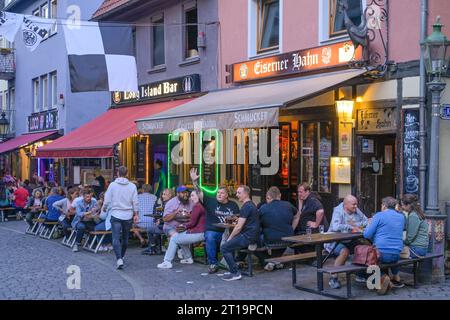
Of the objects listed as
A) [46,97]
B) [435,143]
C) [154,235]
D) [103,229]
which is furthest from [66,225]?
[46,97]

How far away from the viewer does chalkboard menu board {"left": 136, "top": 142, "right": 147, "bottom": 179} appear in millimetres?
17984

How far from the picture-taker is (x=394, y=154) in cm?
1080

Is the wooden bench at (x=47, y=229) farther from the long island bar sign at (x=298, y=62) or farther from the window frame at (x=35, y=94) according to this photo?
the window frame at (x=35, y=94)

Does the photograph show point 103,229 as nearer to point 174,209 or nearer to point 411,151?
point 174,209

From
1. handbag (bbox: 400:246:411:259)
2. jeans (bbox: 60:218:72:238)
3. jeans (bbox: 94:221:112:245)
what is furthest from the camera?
jeans (bbox: 60:218:72:238)

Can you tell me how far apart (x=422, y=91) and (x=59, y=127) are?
53.2 feet

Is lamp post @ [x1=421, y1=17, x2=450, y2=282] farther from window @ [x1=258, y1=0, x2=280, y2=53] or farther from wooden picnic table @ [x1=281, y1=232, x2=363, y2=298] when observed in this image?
window @ [x1=258, y1=0, x2=280, y2=53]

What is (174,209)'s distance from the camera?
11.0m

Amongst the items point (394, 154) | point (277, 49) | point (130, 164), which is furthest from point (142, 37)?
point (394, 154)

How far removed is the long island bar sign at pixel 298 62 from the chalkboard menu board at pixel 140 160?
5356mm

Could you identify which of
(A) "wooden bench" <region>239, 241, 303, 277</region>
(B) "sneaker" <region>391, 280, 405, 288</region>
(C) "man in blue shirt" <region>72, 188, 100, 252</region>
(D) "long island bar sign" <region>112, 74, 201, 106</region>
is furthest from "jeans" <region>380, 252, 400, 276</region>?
(D) "long island bar sign" <region>112, 74, 201, 106</region>

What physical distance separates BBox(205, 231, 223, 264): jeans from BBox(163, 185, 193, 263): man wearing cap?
→ 878 mm

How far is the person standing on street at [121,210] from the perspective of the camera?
10.0 metres

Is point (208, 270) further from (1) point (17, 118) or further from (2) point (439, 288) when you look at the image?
(1) point (17, 118)
